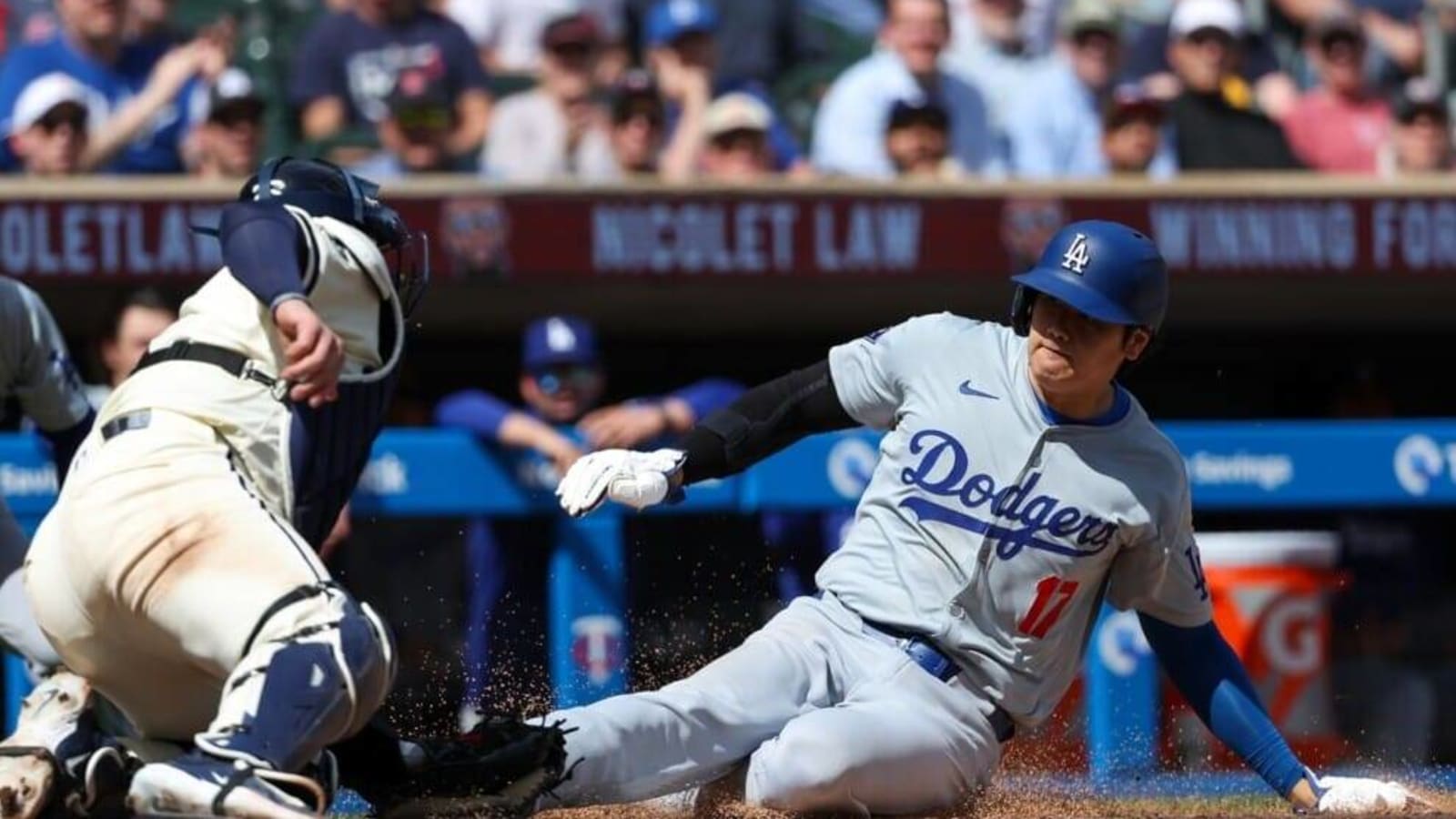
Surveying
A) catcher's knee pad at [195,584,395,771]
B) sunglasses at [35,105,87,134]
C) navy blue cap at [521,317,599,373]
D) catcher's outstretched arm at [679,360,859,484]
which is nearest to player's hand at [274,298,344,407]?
catcher's knee pad at [195,584,395,771]

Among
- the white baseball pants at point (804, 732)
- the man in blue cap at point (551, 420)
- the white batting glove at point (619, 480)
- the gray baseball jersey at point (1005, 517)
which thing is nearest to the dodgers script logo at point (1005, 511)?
the gray baseball jersey at point (1005, 517)

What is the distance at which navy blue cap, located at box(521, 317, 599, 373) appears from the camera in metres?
7.22

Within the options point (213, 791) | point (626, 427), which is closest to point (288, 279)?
point (213, 791)

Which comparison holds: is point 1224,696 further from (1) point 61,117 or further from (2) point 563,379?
(1) point 61,117

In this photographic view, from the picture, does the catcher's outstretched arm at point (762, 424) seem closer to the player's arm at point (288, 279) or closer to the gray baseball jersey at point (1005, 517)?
the gray baseball jersey at point (1005, 517)

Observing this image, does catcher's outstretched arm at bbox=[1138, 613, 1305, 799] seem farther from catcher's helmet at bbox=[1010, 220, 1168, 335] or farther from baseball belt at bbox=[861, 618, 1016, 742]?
catcher's helmet at bbox=[1010, 220, 1168, 335]

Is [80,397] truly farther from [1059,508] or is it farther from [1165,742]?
[1165,742]

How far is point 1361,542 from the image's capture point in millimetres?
7645

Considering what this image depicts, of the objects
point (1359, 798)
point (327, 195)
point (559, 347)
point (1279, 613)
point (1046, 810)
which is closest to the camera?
point (327, 195)

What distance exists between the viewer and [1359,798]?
14.0 ft

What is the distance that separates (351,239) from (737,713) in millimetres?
1118

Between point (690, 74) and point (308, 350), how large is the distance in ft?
15.9

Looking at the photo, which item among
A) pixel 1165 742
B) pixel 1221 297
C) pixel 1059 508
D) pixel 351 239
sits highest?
pixel 351 239

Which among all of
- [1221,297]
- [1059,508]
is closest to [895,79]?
[1221,297]
